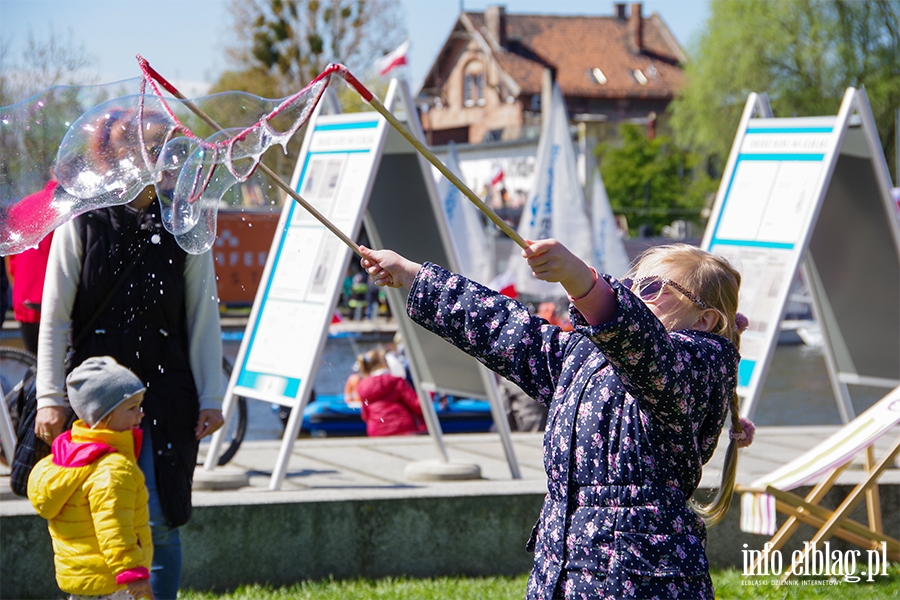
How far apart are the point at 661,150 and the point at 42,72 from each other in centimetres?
3361

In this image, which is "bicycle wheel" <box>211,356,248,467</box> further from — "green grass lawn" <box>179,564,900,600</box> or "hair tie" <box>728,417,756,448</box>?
"hair tie" <box>728,417,756,448</box>

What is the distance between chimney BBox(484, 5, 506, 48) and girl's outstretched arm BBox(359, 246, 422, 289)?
63.6 metres

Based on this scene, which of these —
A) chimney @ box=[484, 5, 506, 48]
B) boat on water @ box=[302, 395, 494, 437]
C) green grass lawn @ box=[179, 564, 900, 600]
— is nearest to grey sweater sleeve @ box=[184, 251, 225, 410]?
green grass lawn @ box=[179, 564, 900, 600]

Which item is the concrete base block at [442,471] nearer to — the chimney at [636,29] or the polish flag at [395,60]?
the polish flag at [395,60]

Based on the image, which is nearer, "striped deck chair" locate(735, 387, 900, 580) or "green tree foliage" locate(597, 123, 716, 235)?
"striped deck chair" locate(735, 387, 900, 580)

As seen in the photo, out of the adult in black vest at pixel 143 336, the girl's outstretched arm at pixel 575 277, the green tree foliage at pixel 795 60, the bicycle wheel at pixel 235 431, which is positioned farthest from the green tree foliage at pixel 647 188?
the girl's outstretched arm at pixel 575 277

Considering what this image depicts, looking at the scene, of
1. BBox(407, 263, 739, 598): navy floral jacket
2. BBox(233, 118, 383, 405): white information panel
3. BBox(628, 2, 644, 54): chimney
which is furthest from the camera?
BBox(628, 2, 644, 54): chimney

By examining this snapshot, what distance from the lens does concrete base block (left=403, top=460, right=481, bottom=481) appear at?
20.4ft

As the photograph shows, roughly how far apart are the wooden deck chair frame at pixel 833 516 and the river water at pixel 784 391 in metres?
6.36

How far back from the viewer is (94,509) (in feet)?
11.6

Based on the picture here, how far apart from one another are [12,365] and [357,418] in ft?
16.2

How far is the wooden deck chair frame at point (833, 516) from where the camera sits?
5.19 m

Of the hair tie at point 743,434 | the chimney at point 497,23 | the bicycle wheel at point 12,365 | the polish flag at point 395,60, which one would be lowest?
the hair tie at point 743,434

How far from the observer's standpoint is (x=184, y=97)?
3.01 m
